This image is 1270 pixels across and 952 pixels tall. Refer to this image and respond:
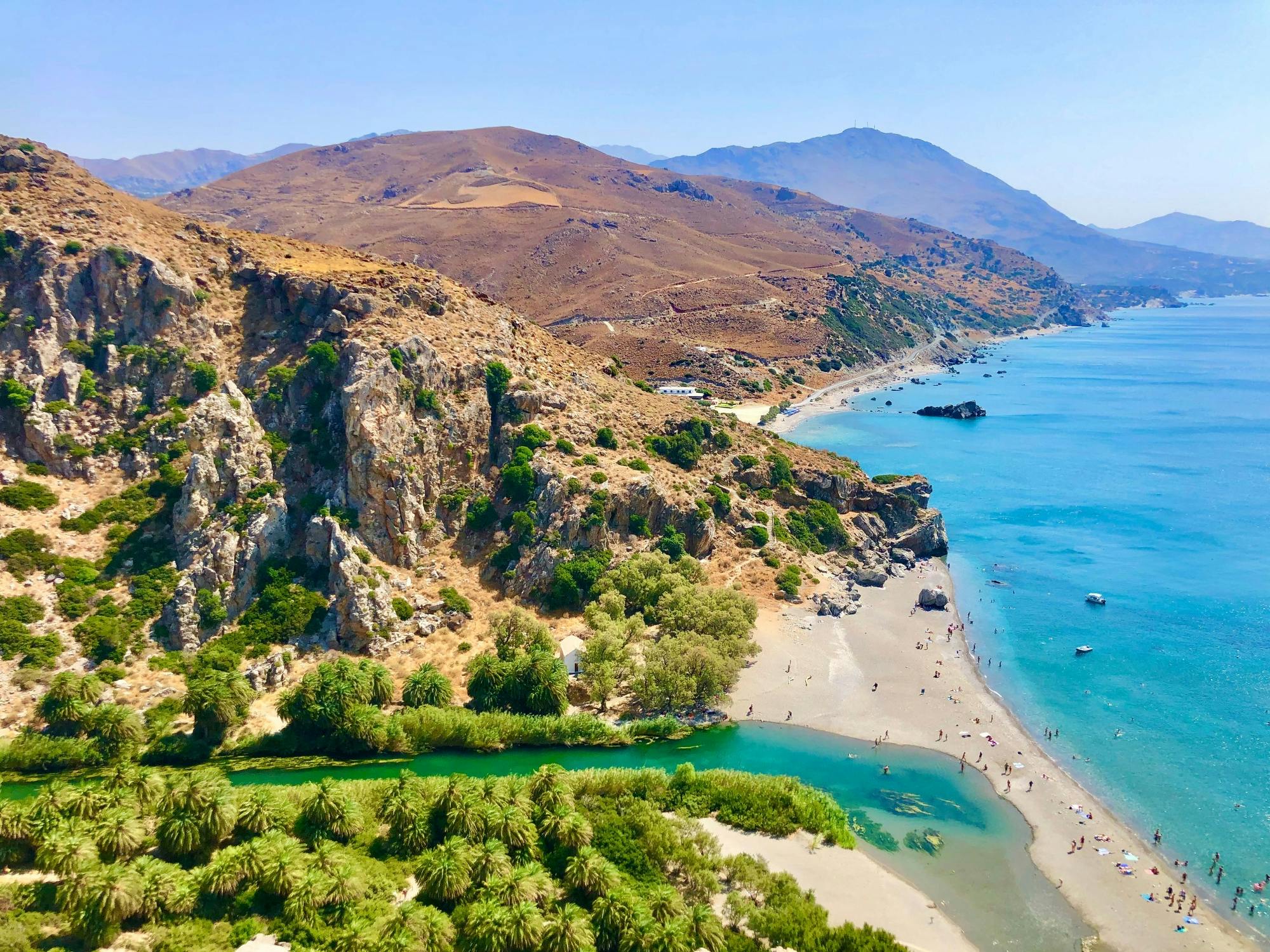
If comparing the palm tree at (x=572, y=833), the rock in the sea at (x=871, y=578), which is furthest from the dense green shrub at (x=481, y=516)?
the rock in the sea at (x=871, y=578)

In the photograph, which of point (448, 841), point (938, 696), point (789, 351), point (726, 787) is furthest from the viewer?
point (789, 351)

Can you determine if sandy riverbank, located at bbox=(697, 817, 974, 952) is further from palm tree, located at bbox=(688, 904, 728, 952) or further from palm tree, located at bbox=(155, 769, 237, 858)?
palm tree, located at bbox=(155, 769, 237, 858)

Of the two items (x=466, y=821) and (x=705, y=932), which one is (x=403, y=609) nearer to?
(x=466, y=821)

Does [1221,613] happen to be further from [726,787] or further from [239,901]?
[239,901]

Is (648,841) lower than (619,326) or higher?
lower

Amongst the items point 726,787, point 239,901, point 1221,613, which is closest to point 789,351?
point 1221,613
